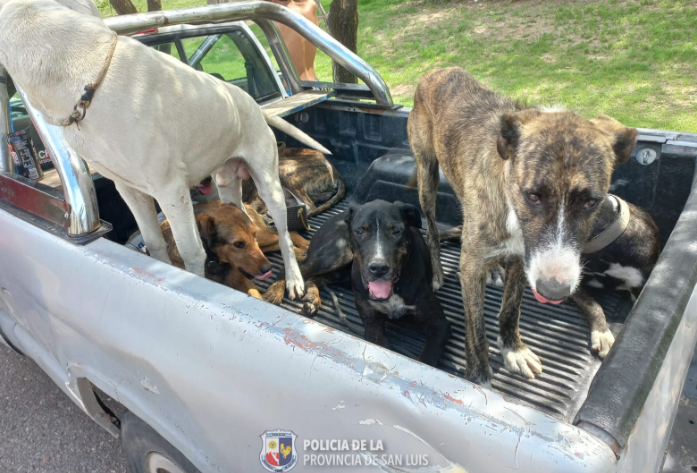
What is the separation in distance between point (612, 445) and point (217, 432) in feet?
3.84

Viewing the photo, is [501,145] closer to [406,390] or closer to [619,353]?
[619,353]

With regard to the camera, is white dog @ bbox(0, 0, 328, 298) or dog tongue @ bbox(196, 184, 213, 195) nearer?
white dog @ bbox(0, 0, 328, 298)

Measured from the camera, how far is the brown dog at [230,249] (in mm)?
3398

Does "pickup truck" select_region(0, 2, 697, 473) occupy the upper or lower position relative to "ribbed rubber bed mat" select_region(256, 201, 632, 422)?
upper

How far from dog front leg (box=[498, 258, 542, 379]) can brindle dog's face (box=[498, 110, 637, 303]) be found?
1.87 ft

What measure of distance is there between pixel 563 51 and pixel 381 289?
1163 cm

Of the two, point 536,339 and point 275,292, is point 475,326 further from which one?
point 275,292

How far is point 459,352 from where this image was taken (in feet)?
9.46

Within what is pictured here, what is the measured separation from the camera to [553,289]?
183 cm

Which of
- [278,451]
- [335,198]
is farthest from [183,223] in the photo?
[335,198]

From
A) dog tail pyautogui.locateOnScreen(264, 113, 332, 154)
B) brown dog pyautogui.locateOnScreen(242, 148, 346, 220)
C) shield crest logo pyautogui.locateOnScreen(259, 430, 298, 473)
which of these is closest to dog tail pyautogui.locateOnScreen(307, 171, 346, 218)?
brown dog pyautogui.locateOnScreen(242, 148, 346, 220)

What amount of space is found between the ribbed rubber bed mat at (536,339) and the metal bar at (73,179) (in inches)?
61.7

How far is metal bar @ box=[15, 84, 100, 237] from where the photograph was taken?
2109mm

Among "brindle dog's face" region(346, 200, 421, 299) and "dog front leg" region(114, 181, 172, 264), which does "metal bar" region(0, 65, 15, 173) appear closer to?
"dog front leg" region(114, 181, 172, 264)
